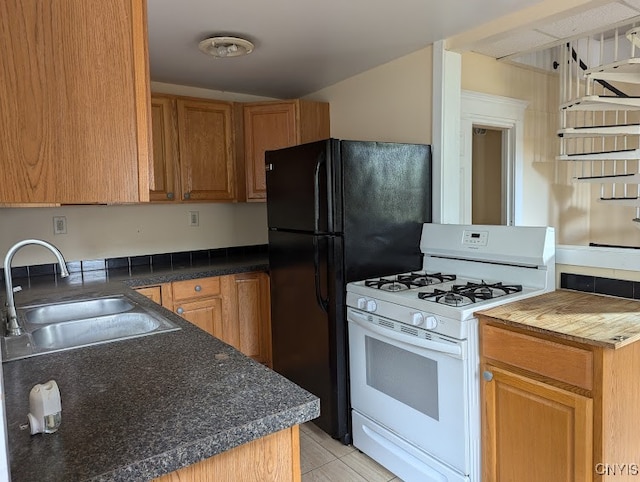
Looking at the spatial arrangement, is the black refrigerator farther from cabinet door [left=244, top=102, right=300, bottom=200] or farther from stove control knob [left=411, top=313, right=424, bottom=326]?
cabinet door [left=244, top=102, right=300, bottom=200]

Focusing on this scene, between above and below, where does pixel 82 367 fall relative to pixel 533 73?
below

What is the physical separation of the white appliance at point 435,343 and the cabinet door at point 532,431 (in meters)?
0.07

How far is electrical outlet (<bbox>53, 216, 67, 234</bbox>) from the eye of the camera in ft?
9.55

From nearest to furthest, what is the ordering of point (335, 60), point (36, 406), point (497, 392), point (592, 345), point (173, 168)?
1. point (36, 406)
2. point (592, 345)
3. point (497, 392)
4. point (335, 60)
5. point (173, 168)

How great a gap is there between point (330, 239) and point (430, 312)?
66cm

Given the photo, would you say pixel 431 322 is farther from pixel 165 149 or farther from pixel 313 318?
pixel 165 149

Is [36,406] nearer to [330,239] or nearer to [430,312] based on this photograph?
[430,312]

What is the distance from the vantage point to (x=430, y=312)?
1.83m

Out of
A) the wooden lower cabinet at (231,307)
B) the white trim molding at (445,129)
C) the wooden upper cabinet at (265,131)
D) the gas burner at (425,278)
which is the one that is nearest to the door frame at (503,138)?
the white trim molding at (445,129)

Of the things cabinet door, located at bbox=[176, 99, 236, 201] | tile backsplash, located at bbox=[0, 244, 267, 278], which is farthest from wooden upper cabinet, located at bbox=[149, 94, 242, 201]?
tile backsplash, located at bbox=[0, 244, 267, 278]

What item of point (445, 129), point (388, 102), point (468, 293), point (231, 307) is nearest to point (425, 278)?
point (468, 293)

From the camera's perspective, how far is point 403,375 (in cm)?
201

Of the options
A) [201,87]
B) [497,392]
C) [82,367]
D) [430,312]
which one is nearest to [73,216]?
[201,87]

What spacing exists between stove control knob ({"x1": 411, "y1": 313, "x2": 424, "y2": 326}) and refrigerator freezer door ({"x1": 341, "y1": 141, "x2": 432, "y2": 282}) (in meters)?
0.50
